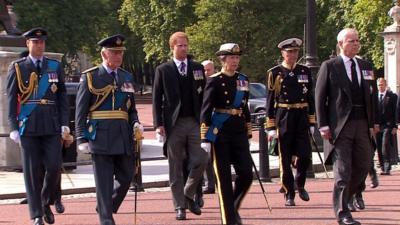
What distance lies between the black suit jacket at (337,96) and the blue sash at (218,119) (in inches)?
31.5

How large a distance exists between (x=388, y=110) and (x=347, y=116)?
23.0 ft

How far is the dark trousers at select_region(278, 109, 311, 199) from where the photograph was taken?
1191 centimetres

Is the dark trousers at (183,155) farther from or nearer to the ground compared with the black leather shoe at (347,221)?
farther from the ground

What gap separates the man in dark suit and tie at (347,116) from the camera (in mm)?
9750

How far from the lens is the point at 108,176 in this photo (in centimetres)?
918

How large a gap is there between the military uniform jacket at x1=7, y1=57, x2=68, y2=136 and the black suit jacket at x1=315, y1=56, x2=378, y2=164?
8.93ft

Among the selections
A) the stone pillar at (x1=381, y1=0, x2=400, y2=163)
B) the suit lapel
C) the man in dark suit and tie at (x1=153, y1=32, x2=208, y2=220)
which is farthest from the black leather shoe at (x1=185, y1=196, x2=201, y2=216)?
the stone pillar at (x1=381, y1=0, x2=400, y2=163)

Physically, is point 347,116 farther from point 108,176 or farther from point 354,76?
point 108,176

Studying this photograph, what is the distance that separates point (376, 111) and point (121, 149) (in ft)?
9.04

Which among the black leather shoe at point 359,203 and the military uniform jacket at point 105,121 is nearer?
the military uniform jacket at point 105,121

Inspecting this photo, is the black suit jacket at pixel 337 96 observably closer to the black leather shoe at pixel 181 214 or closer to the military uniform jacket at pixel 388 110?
the black leather shoe at pixel 181 214

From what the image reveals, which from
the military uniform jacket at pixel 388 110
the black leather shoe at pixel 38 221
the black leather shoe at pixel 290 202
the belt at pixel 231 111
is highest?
the belt at pixel 231 111

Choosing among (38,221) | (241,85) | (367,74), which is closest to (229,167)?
(241,85)

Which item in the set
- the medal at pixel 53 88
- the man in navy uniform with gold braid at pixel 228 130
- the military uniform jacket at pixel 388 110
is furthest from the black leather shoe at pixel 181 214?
the military uniform jacket at pixel 388 110
